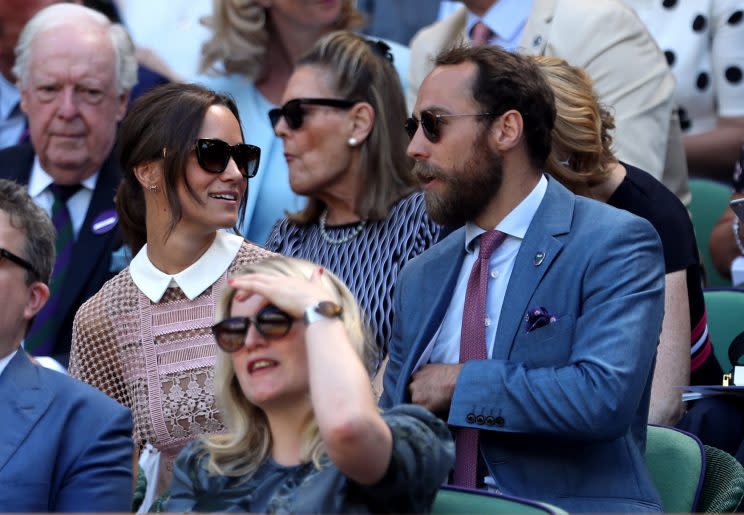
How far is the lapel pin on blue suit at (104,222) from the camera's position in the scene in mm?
5375

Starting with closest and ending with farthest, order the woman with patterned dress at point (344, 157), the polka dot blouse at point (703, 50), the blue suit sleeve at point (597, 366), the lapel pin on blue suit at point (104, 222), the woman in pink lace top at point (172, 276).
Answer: the blue suit sleeve at point (597, 366) < the woman in pink lace top at point (172, 276) < the woman with patterned dress at point (344, 157) < the lapel pin on blue suit at point (104, 222) < the polka dot blouse at point (703, 50)

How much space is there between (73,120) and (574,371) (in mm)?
2811

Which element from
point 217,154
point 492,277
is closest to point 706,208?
point 492,277

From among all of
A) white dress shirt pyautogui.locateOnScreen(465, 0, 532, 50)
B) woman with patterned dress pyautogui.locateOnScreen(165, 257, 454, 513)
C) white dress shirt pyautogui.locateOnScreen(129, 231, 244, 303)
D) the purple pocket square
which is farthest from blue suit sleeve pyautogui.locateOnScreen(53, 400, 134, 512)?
white dress shirt pyautogui.locateOnScreen(465, 0, 532, 50)

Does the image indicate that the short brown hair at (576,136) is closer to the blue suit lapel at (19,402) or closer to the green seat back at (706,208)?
the green seat back at (706,208)

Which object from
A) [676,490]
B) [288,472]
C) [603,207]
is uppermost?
[603,207]

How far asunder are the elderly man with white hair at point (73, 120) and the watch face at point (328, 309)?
2.63m

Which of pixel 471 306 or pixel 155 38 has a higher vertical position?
pixel 155 38

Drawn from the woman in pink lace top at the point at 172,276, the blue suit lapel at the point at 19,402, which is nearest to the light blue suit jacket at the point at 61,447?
the blue suit lapel at the point at 19,402

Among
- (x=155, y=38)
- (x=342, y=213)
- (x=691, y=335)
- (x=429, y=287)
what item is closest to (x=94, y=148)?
(x=342, y=213)

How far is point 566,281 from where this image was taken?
3732 millimetres

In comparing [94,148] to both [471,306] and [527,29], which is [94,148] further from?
[471,306]

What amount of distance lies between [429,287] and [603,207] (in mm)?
528

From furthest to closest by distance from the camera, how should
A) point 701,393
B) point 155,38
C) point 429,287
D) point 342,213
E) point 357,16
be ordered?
point 155,38 < point 357,16 < point 342,213 < point 701,393 < point 429,287
